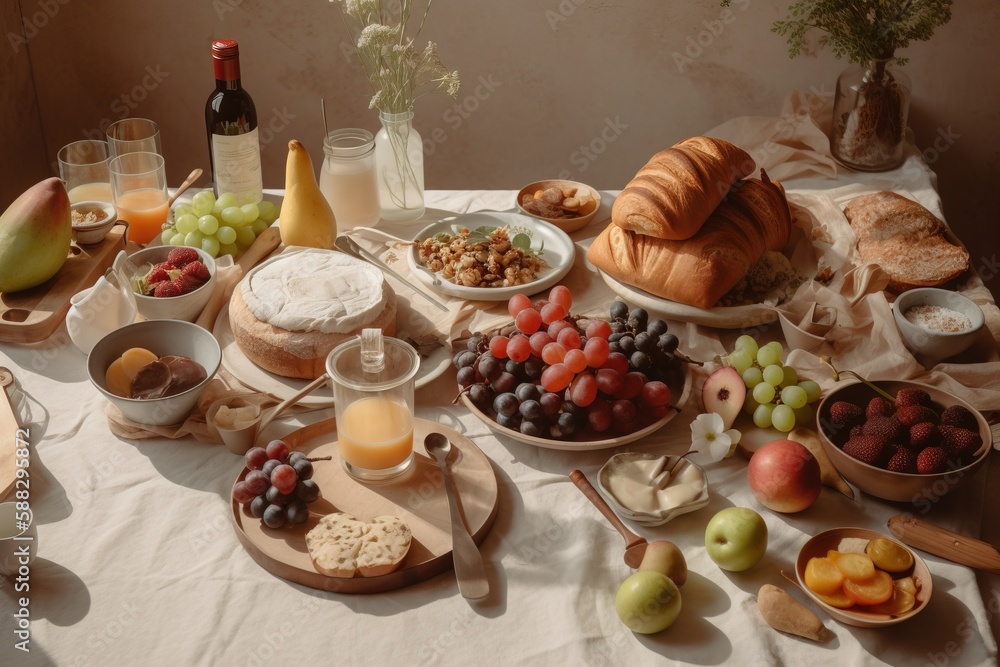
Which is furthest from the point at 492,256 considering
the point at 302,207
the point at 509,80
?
the point at 509,80

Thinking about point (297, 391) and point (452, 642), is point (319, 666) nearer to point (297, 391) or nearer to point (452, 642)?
point (452, 642)

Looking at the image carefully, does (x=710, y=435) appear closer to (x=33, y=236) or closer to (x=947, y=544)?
(x=947, y=544)

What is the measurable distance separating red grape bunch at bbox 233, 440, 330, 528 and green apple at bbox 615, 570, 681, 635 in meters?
0.41

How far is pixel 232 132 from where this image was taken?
174cm

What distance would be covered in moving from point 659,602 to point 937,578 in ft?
1.18

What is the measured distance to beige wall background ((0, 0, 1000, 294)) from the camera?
2.57 m

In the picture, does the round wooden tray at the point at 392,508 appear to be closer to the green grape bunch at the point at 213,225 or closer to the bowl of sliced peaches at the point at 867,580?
the bowl of sliced peaches at the point at 867,580

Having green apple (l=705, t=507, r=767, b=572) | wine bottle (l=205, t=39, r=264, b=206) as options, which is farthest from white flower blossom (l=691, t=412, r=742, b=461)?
wine bottle (l=205, t=39, r=264, b=206)

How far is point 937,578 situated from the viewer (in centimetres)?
105

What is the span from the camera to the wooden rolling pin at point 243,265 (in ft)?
4.88

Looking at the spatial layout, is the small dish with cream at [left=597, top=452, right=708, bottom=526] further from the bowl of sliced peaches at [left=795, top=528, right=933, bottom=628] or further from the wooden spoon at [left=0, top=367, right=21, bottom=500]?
the wooden spoon at [left=0, top=367, right=21, bottom=500]

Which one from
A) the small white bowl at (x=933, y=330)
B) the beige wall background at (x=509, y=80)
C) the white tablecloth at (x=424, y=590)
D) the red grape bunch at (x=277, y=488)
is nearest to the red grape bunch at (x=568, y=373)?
the white tablecloth at (x=424, y=590)

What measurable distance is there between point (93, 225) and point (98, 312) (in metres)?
0.32

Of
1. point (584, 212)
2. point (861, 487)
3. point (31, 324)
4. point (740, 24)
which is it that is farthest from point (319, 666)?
point (740, 24)
